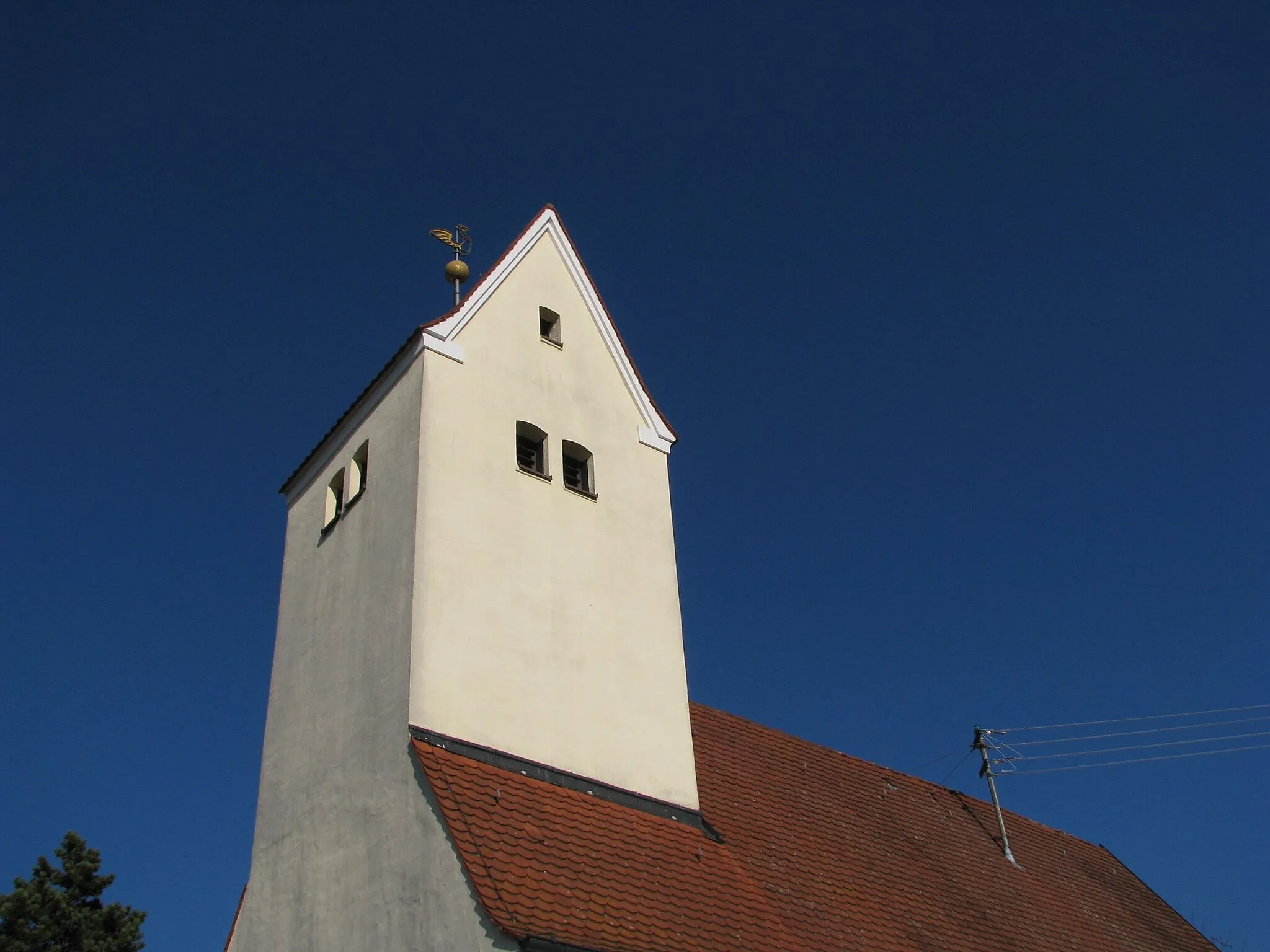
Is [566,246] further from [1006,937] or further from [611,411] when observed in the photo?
[1006,937]

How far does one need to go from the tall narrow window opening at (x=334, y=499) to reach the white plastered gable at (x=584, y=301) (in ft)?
8.94

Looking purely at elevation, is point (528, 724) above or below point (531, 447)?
below

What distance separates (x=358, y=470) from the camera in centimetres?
1738

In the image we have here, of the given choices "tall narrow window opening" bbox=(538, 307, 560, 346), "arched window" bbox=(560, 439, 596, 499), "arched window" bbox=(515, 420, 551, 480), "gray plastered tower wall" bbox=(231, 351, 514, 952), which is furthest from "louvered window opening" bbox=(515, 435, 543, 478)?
"tall narrow window opening" bbox=(538, 307, 560, 346)

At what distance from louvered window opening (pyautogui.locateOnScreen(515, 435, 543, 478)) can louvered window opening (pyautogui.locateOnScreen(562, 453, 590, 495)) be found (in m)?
0.37

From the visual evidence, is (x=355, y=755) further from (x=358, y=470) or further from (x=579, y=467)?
(x=579, y=467)

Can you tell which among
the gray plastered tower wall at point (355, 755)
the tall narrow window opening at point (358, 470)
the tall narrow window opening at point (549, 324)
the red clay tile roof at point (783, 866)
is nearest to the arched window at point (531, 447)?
the gray plastered tower wall at point (355, 755)

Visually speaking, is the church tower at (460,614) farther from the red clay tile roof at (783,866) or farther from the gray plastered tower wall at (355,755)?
the red clay tile roof at (783,866)

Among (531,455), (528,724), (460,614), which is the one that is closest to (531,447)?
(531,455)

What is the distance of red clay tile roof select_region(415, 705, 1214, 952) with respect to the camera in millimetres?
12531

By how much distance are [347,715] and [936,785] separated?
12478 millimetres

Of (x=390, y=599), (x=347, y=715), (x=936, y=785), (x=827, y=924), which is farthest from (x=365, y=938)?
(x=936, y=785)

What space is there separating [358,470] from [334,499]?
0.71 meters

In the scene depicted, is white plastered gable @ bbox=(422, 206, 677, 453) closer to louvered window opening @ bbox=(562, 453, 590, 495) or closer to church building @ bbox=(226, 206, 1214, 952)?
church building @ bbox=(226, 206, 1214, 952)
